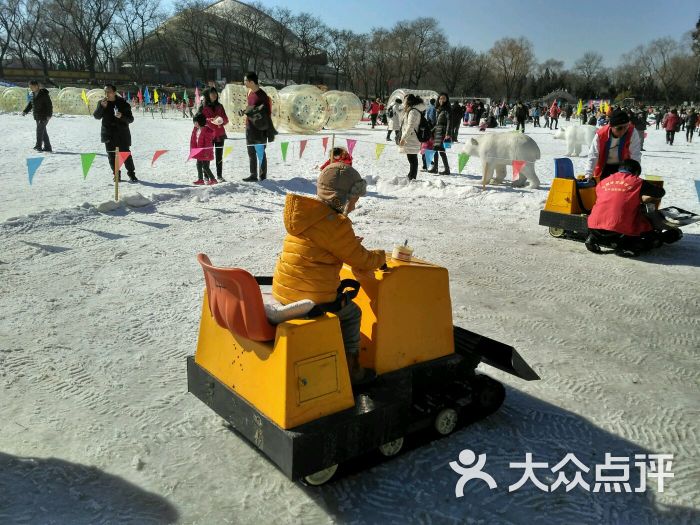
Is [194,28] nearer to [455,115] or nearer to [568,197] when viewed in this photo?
[455,115]

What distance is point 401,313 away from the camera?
295cm

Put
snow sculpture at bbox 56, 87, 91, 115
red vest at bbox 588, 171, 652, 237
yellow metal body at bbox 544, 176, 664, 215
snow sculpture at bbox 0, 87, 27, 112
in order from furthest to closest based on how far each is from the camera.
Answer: snow sculpture at bbox 56, 87, 91, 115 → snow sculpture at bbox 0, 87, 27, 112 → yellow metal body at bbox 544, 176, 664, 215 → red vest at bbox 588, 171, 652, 237

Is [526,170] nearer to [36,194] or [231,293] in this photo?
[36,194]

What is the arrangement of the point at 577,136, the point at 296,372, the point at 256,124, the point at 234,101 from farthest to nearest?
the point at 234,101
the point at 577,136
the point at 256,124
the point at 296,372

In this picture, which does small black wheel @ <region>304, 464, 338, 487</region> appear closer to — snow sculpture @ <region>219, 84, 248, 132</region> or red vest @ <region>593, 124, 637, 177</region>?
red vest @ <region>593, 124, 637, 177</region>

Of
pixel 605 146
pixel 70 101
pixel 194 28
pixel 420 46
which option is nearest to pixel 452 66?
pixel 420 46

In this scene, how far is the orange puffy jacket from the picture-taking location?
259 centimetres

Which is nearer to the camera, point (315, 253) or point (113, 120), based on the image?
point (315, 253)

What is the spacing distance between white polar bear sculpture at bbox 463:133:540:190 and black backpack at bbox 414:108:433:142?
3.75 feet

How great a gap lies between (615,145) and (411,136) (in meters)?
4.54

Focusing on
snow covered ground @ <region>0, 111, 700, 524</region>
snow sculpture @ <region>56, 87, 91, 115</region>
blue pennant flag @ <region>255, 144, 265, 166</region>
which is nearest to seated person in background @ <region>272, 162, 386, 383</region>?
snow covered ground @ <region>0, 111, 700, 524</region>

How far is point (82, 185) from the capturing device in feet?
31.6

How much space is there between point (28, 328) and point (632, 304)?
4969 millimetres

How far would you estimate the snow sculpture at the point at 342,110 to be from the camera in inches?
1011
